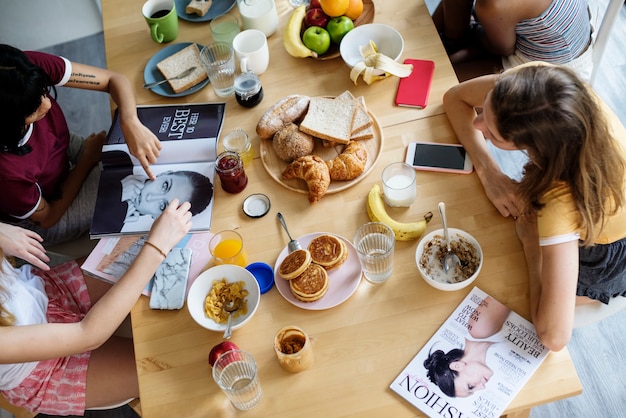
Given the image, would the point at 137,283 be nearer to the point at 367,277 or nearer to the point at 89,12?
the point at 367,277

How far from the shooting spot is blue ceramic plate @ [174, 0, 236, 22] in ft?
6.72

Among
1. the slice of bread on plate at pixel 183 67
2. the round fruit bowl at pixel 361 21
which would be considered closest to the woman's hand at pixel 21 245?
the slice of bread on plate at pixel 183 67

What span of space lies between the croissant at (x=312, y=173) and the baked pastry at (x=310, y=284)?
0.77ft

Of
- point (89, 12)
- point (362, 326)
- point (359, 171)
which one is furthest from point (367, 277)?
point (89, 12)

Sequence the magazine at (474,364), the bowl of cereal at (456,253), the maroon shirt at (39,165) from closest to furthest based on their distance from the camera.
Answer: the magazine at (474,364), the bowl of cereal at (456,253), the maroon shirt at (39,165)

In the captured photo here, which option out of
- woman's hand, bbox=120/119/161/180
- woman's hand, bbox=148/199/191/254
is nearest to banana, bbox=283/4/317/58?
woman's hand, bbox=120/119/161/180

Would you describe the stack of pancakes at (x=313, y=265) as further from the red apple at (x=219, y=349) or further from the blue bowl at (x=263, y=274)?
the red apple at (x=219, y=349)

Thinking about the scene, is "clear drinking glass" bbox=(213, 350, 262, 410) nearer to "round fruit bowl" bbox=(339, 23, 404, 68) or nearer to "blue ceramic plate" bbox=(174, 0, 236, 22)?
"round fruit bowl" bbox=(339, 23, 404, 68)

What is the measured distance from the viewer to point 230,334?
4.27 feet

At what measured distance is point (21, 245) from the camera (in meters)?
1.50

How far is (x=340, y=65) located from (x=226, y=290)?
2.95ft

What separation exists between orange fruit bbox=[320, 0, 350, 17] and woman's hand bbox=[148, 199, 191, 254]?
85 centimetres

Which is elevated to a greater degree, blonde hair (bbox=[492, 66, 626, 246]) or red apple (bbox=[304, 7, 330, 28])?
blonde hair (bbox=[492, 66, 626, 246])

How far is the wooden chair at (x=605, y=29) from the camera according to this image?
5.90ft
